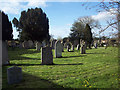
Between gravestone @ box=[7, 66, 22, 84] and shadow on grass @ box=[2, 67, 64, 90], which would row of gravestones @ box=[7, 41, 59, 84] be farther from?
shadow on grass @ box=[2, 67, 64, 90]

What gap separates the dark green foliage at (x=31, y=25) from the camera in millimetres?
45281

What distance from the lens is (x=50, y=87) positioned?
18.3 ft

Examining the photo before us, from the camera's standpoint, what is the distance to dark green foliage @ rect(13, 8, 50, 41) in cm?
4528

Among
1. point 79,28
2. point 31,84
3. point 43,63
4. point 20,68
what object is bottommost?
point 31,84

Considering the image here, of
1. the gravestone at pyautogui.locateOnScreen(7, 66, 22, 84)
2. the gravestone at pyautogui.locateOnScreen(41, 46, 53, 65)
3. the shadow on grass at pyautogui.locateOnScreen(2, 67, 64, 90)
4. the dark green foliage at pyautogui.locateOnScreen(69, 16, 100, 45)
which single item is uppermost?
the dark green foliage at pyautogui.locateOnScreen(69, 16, 100, 45)

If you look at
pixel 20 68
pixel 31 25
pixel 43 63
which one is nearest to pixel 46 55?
pixel 43 63

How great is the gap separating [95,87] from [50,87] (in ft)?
6.60

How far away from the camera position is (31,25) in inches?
1796

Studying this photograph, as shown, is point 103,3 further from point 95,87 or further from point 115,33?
point 95,87

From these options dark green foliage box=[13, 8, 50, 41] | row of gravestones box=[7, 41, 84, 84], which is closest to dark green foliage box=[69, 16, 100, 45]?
dark green foliage box=[13, 8, 50, 41]

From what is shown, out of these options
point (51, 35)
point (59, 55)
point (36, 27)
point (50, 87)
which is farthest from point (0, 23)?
point (50, 87)

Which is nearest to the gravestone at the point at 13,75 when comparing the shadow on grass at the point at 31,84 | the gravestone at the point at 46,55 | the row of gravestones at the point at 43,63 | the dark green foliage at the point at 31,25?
the row of gravestones at the point at 43,63

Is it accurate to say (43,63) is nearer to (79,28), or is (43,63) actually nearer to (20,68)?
(20,68)

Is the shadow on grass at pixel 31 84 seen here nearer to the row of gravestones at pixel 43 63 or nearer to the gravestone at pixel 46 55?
the row of gravestones at pixel 43 63
